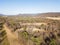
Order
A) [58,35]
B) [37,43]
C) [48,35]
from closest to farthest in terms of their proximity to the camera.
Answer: [37,43]
[48,35]
[58,35]

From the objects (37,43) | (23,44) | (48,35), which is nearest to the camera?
(37,43)

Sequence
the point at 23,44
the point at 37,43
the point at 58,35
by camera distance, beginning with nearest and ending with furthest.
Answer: the point at 37,43
the point at 23,44
the point at 58,35

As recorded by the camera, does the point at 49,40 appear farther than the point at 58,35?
No

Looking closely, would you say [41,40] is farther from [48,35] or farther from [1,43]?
[1,43]

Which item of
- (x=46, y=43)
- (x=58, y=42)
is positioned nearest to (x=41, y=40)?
(x=46, y=43)

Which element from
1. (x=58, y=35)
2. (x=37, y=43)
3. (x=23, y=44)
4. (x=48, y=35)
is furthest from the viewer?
(x=58, y=35)

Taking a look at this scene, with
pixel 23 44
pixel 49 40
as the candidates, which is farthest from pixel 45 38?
pixel 23 44

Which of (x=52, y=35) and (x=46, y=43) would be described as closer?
(x=46, y=43)
